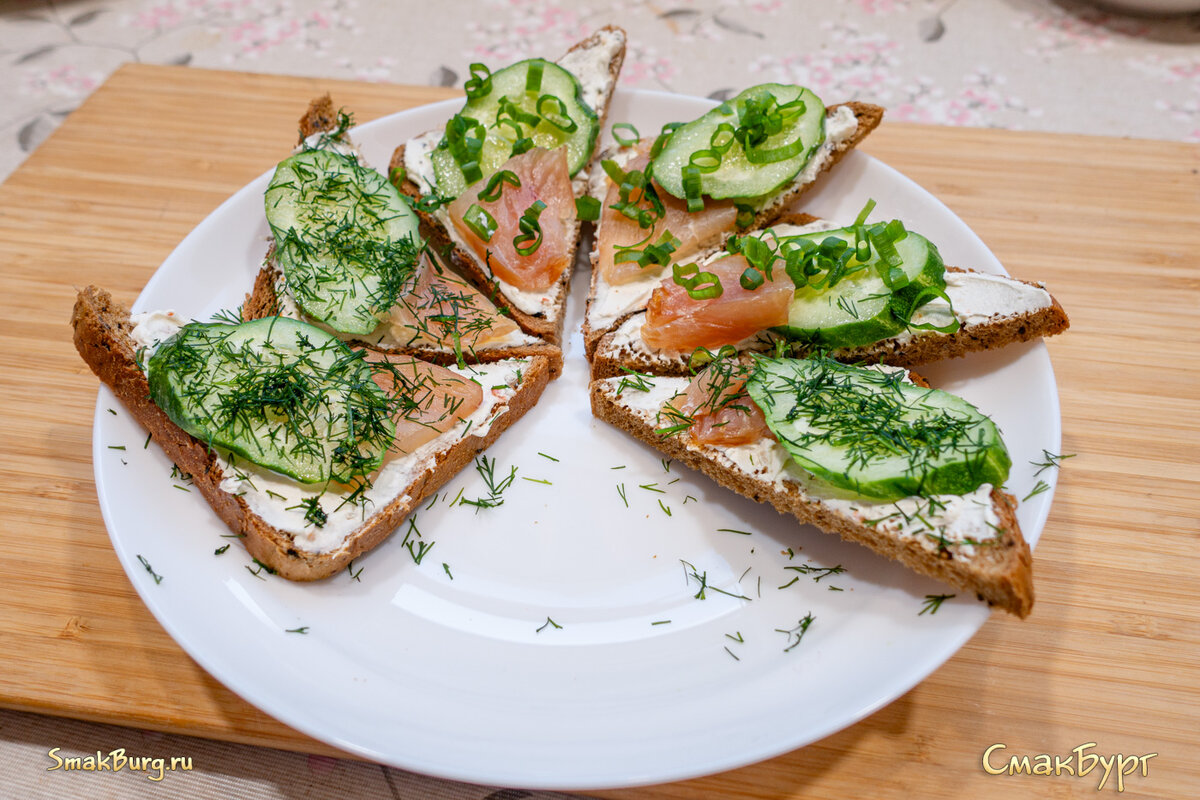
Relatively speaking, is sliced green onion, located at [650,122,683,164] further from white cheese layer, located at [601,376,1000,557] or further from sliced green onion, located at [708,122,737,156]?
white cheese layer, located at [601,376,1000,557]

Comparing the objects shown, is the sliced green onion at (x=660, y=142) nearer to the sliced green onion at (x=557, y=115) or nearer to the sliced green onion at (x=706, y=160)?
the sliced green onion at (x=706, y=160)


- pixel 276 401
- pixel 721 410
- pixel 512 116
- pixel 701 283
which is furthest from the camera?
pixel 512 116

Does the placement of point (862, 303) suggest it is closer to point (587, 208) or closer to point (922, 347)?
point (922, 347)

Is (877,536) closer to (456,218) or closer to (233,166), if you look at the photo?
(456,218)

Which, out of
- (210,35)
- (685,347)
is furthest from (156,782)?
(210,35)

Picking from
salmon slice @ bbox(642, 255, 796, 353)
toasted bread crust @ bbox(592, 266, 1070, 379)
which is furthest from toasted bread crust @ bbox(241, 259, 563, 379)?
salmon slice @ bbox(642, 255, 796, 353)

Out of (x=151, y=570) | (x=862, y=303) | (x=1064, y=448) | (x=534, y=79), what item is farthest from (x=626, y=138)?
(x=151, y=570)
